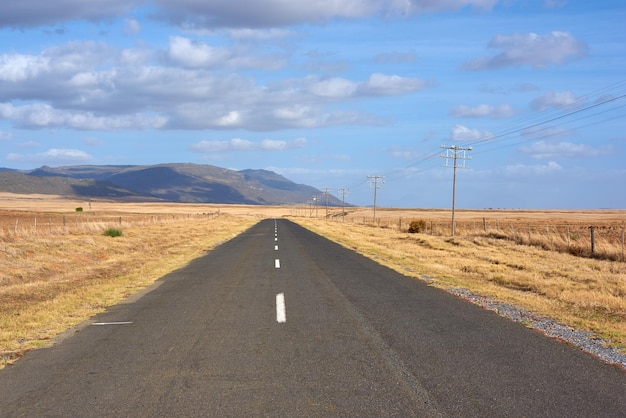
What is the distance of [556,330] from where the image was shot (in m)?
9.42

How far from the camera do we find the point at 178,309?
11.1m

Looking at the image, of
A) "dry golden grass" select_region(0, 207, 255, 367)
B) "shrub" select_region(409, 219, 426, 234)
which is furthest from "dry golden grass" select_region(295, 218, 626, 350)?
"shrub" select_region(409, 219, 426, 234)

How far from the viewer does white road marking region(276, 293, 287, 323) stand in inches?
392

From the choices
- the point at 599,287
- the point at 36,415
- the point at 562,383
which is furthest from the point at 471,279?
the point at 36,415

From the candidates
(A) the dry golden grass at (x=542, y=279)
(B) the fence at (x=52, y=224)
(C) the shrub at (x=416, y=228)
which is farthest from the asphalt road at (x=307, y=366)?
(C) the shrub at (x=416, y=228)

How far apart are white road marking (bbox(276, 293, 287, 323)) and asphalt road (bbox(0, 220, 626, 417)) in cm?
4

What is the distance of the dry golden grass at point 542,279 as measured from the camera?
11.0m

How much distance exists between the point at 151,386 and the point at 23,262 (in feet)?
50.4

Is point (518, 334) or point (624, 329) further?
point (624, 329)

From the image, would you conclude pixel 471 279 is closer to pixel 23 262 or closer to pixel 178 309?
pixel 178 309

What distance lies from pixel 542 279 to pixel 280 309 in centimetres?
991

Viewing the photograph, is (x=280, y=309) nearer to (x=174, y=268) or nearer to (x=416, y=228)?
(x=174, y=268)

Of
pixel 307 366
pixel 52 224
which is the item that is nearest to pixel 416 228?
pixel 52 224

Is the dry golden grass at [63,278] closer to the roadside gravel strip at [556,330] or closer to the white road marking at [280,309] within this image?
the white road marking at [280,309]
